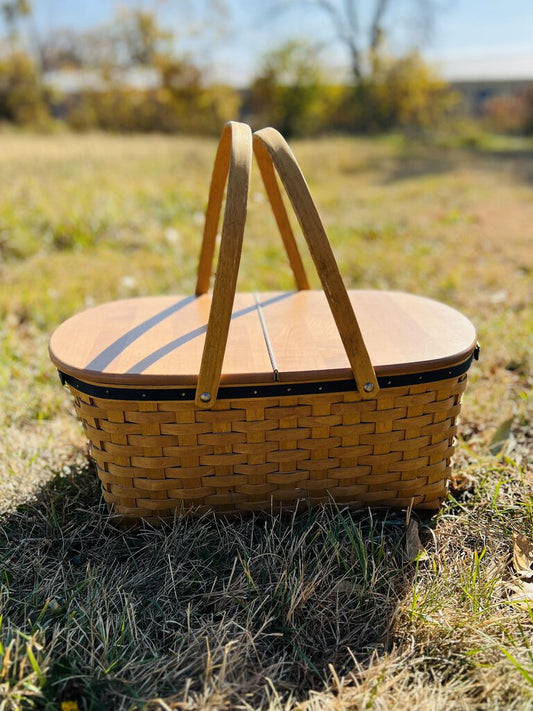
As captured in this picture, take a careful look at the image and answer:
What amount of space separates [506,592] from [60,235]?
169 inches

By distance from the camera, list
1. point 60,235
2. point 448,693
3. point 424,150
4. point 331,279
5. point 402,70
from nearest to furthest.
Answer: point 448,693 < point 331,279 < point 60,235 < point 424,150 < point 402,70

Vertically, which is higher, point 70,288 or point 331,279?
point 331,279

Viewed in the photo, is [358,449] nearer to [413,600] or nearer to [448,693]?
[413,600]

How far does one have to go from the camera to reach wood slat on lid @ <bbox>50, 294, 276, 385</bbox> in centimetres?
144

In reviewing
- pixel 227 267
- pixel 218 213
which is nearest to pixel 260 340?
pixel 227 267

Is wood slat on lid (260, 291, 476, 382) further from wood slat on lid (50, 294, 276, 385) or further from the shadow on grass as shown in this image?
the shadow on grass

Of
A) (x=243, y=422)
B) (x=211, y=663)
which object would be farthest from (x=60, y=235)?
(x=211, y=663)

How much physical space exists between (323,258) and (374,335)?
397 mm

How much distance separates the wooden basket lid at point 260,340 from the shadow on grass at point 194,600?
1.47ft

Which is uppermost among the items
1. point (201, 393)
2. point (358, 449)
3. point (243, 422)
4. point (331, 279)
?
point (331, 279)

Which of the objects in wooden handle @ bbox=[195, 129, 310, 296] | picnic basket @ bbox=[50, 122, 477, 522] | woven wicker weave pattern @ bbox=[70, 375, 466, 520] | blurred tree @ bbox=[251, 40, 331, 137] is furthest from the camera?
blurred tree @ bbox=[251, 40, 331, 137]

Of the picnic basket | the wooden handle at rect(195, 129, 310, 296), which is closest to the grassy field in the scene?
the picnic basket

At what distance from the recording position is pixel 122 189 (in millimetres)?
6207

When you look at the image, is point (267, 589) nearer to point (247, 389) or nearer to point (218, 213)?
point (247, 389)
